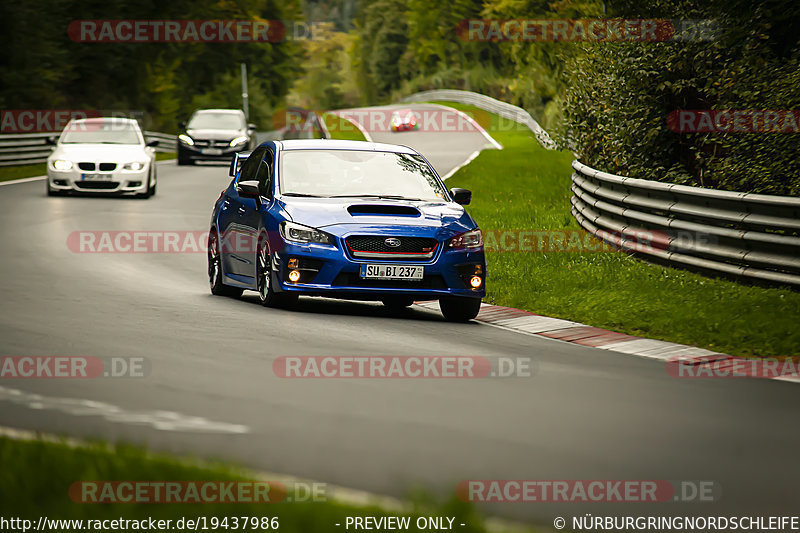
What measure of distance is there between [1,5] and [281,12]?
64.4 m

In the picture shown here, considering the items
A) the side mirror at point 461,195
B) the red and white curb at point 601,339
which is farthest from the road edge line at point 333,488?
the side mirror at point 461,195

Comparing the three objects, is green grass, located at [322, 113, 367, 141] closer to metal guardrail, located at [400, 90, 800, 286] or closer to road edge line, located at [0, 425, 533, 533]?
metal guardrail, located at [400, 90, 800, 286]

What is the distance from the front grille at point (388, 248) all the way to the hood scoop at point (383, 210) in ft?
1.00

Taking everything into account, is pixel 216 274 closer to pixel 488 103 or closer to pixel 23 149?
pixel 23 149

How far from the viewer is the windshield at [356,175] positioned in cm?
1283

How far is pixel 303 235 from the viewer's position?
11906 mm

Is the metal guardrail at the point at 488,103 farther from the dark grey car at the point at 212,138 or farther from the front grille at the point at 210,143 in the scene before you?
the front grille at the point at 210,143

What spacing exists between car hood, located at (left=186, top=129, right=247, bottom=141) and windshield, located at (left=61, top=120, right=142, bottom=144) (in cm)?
1194

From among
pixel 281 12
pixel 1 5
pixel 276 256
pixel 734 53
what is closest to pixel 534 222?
pixel 734 53

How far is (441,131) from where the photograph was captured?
67438 mm

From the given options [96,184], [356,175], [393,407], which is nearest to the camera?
[393,407]

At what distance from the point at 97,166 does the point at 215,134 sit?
46.3 feet

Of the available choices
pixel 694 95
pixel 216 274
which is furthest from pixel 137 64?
pixel 216 274

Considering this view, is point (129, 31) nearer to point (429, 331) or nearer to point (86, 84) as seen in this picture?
point (86, 84)
